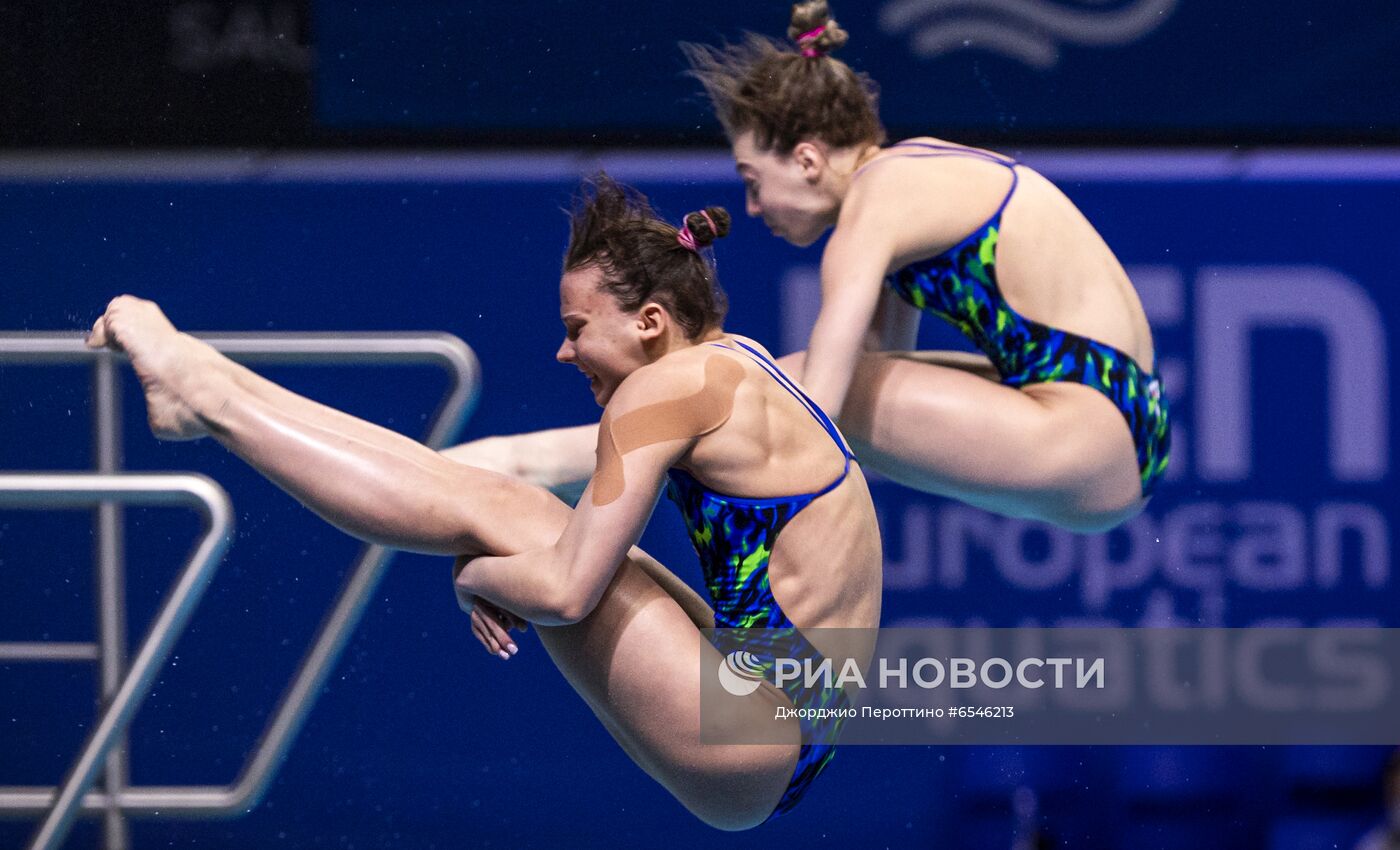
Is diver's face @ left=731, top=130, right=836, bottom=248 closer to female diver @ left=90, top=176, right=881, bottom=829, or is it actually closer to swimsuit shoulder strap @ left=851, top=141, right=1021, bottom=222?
Answer: swimsuit shoulder strap @ left=851, top=141, right=1021, bottom=222

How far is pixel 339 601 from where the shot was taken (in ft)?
12.8

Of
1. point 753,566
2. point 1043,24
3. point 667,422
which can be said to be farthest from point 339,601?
point 1043,24

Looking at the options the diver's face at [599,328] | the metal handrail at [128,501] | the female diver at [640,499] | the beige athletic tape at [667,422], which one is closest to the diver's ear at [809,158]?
Result: the female diver at [640,499]

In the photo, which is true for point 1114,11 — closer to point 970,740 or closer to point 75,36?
point 970,740

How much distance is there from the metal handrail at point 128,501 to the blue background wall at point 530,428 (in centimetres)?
162

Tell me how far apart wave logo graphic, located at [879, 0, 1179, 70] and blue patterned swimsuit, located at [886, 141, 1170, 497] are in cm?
150

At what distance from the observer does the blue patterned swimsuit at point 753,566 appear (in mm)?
2672

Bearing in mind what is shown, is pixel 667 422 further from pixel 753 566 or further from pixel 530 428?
pixel 530 428

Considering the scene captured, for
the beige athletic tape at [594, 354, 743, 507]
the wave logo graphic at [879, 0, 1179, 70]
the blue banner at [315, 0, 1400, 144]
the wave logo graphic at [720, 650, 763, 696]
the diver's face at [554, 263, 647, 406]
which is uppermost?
the wave logo graphic at [879, 0, 1179, 70]

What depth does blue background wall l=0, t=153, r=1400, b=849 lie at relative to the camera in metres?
4.88

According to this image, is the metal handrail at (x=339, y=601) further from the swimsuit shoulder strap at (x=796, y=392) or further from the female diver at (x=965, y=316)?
the swimsuit shoulder strap at (x=796, y=392)

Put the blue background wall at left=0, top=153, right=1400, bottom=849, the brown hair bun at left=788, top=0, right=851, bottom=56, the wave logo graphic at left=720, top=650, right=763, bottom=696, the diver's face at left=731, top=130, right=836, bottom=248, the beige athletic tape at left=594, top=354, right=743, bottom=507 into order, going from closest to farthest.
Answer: the beige athletic tape at left=594, top=354, right=743, bottom=507 → the wave logo graphic at left=720, top=650, right=763, bottom=696 → the brown hair bun at left=788, top=0, right=851, bottom=56 → the diver's face at left=731, top=130, right=836, bottom=248 → the blue background wall at left=0, top=153, right=1400, bottom=849

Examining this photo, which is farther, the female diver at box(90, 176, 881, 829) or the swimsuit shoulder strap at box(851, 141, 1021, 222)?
the swimsuit shoulder strap at box(851, 141, 1021, 222)

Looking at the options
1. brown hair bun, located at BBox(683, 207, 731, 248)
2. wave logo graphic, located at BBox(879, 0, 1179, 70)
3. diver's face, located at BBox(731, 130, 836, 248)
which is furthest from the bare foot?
wave logo graphic, located at BBox(879, 0, 1179, 70)
